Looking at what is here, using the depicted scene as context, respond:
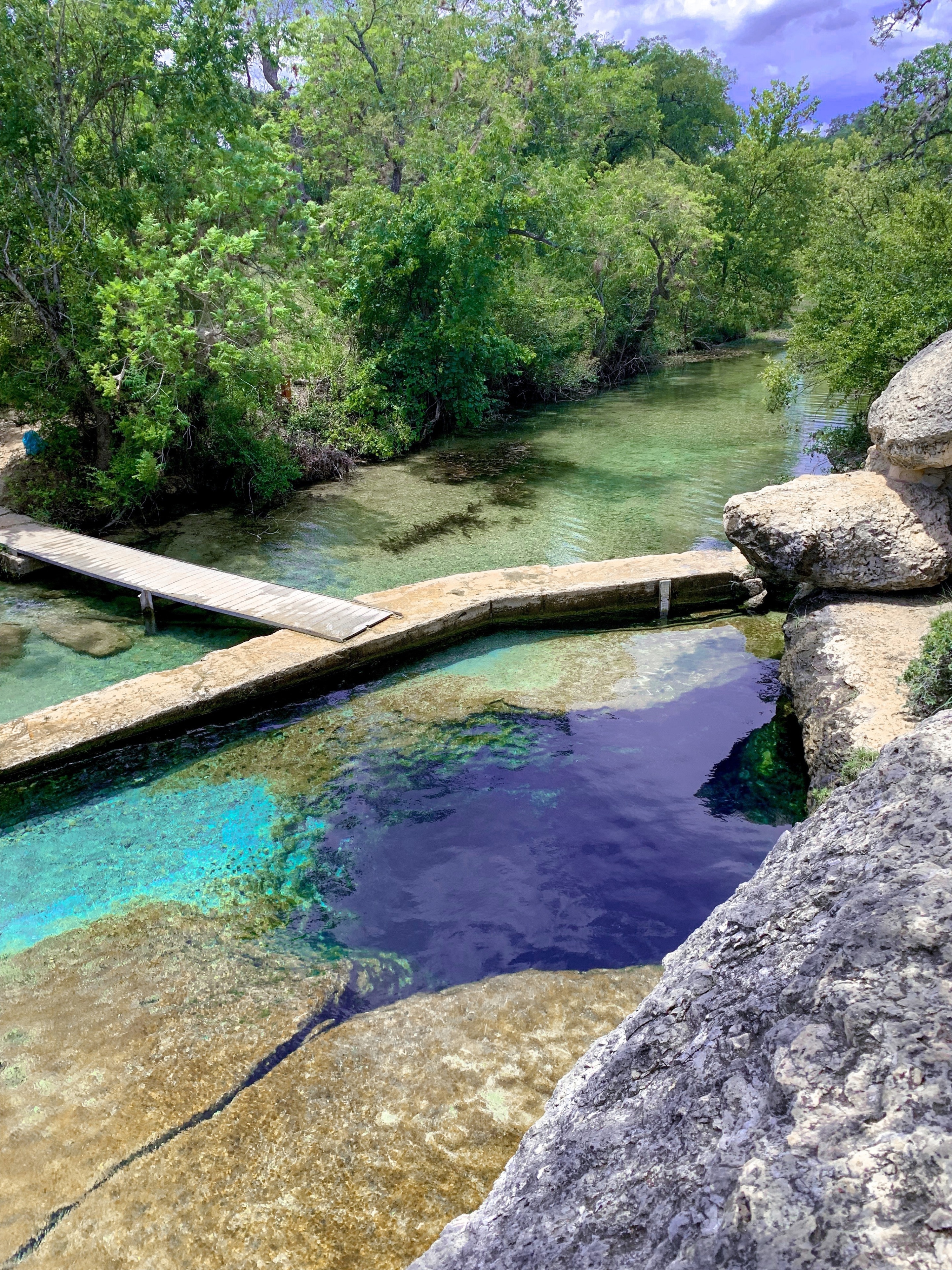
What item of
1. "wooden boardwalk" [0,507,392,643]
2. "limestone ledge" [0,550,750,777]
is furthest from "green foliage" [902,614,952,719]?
"wooden boardwalk" [0,507,392,643]

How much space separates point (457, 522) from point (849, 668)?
705 cm

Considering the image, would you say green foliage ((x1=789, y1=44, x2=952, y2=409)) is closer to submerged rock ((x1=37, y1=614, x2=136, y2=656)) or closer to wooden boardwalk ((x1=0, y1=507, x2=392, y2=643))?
wooden boardwalk ((x1=0, y1=507, x2=392, y2=643))

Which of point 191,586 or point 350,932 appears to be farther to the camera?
point 191,586

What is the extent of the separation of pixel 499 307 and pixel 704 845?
15.1m

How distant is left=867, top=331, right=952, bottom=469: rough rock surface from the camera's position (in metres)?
6.57

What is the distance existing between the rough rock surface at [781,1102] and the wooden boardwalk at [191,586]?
557cm

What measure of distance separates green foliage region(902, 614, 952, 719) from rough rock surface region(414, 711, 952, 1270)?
298cm

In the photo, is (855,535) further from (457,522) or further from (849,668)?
(457,522)

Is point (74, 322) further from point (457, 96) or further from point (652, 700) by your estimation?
point (457, 96)

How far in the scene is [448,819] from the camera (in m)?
5.79

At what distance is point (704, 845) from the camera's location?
5590 mm

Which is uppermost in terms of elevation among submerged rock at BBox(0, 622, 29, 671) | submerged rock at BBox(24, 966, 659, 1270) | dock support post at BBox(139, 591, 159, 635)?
dock support post at BBox(139, 591, 159, 635)

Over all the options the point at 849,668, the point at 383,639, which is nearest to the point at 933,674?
the point at 849,668

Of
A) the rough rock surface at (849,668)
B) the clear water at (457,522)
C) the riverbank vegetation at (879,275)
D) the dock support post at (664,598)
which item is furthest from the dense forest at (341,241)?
the rough rock surface at (849,668)
